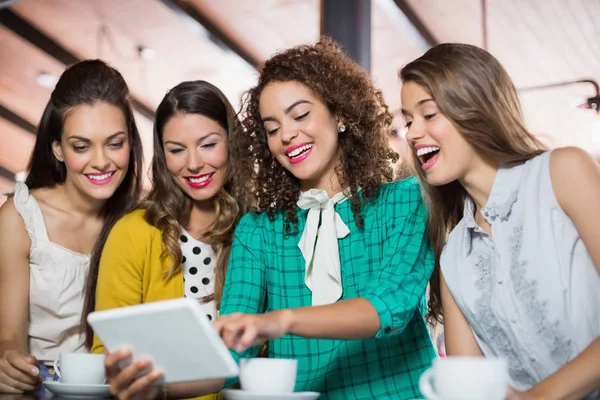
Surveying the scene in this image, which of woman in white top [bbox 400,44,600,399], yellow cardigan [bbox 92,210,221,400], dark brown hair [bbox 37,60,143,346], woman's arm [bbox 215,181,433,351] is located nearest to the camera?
woman's arm [bbox 215,181,433,351]

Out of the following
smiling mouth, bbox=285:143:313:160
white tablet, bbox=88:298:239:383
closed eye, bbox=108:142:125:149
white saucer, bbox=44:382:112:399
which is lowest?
white saucer, bbox=44:382:112:399

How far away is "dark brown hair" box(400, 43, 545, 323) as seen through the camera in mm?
1595

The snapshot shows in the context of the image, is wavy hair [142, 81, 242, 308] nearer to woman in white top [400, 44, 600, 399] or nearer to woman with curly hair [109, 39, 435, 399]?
woman with curly hair [109, 39, 435, 399]

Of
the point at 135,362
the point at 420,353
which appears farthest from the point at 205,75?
the point at 135,362

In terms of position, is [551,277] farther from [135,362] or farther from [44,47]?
[44,47]

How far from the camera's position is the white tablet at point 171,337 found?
1020 millimetres

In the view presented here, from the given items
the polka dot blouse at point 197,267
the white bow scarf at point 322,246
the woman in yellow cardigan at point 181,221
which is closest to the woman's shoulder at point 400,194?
the white bow scarf at point 322,246

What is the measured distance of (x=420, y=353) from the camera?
1812 millimetres

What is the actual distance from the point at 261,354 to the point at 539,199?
902 mm

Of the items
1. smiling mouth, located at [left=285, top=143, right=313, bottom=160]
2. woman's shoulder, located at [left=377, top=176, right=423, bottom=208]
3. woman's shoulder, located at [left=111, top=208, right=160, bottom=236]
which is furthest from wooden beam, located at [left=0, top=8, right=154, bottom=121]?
woman's shoulder, located at [left=377, top=176, right=423, bottom=208]

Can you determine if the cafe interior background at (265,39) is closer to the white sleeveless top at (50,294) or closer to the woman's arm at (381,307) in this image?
the white sleeveless top at (50,294)

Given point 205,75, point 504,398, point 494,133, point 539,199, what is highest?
point 205,75

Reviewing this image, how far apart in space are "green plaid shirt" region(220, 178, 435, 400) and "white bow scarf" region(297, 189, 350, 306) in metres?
0.03

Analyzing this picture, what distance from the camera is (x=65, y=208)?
8.20 ft
